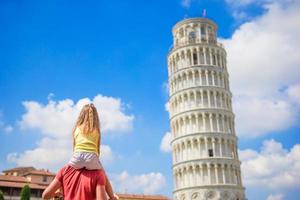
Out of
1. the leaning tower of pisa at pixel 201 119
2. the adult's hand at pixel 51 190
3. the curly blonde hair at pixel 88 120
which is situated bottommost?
the adult's hand at pixel 51 190

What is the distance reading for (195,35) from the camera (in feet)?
201

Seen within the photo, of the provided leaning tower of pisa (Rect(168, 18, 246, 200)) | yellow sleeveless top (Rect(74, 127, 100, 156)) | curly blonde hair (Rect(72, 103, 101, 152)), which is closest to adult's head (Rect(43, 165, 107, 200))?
yellow sleeveless top (Rect(74, 127, 100, 156))

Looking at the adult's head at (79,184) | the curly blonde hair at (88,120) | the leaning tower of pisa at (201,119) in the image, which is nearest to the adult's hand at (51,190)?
the adult's head at (79,184)

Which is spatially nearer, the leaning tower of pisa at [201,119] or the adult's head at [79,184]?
the adult's head at [79,184]

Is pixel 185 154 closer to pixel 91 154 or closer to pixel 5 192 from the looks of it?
pixel 5 192

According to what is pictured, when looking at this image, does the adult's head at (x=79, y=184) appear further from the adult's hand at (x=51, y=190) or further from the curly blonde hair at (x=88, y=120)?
the curly blonde hair at (x=88, y=120)

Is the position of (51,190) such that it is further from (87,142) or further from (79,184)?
(87,142)

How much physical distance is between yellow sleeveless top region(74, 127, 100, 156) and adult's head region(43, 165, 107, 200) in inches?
9.1

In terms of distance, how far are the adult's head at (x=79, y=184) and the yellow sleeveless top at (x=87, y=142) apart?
0.75 feet

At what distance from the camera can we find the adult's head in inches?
156

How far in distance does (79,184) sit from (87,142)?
0.47m

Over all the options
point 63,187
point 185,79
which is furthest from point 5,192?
point 63,187

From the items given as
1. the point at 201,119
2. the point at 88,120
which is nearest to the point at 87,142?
the point at 88,120

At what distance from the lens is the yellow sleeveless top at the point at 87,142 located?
413 cm
